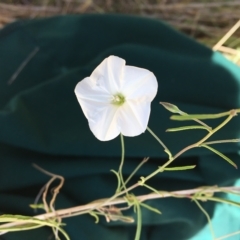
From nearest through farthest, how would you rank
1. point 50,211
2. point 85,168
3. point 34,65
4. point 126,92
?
point 126,92, point 50,211, point 85,168, point 34,65

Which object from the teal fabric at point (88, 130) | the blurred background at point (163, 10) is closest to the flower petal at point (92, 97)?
the teal fabric at point (88, 130)

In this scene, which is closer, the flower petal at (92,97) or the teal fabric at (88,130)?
the flower petal at (92,97)

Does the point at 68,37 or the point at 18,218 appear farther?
the point at 68,37

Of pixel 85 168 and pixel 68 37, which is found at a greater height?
pixel 68 37

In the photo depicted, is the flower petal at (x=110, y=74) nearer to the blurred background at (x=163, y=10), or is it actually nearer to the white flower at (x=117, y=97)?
the white flower at (x=117, y=97)

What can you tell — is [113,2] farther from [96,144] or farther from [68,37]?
[96,144]

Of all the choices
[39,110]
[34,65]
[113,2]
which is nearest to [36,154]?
[39,110]
